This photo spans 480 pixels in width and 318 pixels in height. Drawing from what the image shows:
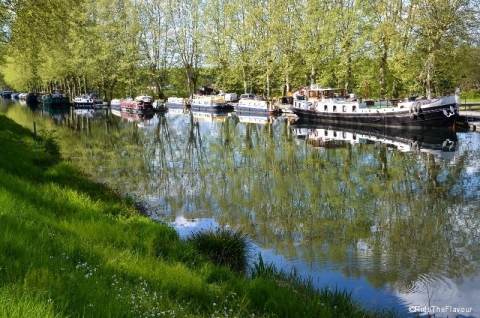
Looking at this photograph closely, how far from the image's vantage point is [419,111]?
32.9 metres

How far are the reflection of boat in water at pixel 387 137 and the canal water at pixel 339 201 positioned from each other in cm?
18

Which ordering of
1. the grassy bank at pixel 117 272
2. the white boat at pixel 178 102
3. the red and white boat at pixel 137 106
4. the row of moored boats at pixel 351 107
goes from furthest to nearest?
the white boat at pixel 178 102 → the red and white boat at pixel 137 106 → the row of moored boats at pixel 351 107 → the grassy bank at pixel 117 272

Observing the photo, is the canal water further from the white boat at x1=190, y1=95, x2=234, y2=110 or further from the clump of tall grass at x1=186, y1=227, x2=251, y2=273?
the white boat at x1=190, y1=95, x2=234, y2=110

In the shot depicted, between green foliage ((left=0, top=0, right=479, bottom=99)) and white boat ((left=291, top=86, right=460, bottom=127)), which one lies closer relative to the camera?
green foliage ((left=0, top=0, right=479, bottom=99))

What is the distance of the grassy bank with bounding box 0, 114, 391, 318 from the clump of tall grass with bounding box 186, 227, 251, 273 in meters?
0.02

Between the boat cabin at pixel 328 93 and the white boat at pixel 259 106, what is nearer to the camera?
the boat cabin at pixel 328 93

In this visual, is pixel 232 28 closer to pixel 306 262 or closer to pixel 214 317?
pixel 306 262

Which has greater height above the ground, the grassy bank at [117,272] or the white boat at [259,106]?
the white boat at [259,106]

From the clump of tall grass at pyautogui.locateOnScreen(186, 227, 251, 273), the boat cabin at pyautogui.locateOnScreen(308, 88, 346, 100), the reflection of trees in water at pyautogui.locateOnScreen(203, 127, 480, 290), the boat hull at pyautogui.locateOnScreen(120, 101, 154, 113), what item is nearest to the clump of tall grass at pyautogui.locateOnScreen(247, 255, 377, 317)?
the clump of tall grass at pyautogui.locateOnScreen(186, 227, 251, 273)

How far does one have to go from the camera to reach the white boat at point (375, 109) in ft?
105

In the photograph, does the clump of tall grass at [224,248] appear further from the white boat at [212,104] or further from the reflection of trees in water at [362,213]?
the white boat at [212,104]

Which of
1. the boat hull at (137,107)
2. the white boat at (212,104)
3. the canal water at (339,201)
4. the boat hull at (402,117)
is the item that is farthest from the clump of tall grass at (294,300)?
the boat hull at (137,107)

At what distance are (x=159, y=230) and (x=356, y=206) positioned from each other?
6.66 meters

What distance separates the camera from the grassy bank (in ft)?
13.5
